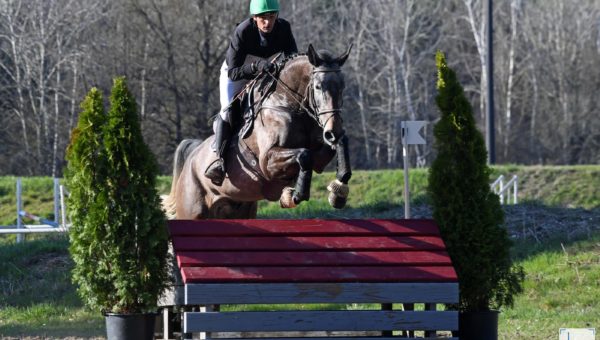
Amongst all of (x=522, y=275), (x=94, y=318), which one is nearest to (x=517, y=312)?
(x=522, y=275)

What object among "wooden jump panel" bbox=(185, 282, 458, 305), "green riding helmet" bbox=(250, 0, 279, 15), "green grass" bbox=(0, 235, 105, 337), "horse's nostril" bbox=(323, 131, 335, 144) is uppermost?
"green riding helmet" bbox=(250, 0, 279, 15)

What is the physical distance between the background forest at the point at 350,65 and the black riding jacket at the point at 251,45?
17270 millimetres

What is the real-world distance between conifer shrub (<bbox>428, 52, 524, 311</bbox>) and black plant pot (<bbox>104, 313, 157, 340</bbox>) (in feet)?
6.56

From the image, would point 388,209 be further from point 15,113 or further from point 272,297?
point 15,113

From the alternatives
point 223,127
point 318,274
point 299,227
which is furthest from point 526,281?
Answer: point 318,274

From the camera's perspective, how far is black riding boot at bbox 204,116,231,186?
859cm

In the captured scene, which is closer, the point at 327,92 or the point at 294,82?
the point at 327,92

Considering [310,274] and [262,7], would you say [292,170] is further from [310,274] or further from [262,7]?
[310,274]

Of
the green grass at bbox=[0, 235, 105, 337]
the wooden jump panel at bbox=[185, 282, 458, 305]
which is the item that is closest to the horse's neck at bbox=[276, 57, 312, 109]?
the wooden jump panel at bbox=[185, 282, 458, 305]

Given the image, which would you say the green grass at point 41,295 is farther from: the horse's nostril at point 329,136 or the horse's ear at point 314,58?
the horse's ear at point 314,58

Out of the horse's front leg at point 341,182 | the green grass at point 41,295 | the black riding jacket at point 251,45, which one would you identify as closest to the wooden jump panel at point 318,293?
the horse's front leg at point 341,182

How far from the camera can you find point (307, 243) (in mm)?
6566

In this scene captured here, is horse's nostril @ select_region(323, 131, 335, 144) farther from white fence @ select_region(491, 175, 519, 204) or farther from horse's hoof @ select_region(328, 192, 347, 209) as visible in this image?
white fence @ select_region(491, 175, 519, 204)

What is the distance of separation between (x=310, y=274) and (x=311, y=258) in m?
0.18
